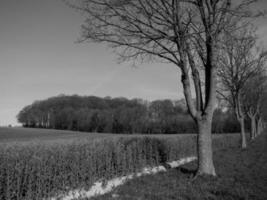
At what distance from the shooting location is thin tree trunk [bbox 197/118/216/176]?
6.51 m

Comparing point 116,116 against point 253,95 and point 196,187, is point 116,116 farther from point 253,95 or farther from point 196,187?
point 196,187

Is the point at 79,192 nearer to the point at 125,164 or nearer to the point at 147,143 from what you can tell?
the point at 125,164

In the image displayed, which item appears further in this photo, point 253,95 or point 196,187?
point 253,95

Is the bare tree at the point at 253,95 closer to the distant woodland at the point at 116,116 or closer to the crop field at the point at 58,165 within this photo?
the crop field at the point at 58,165

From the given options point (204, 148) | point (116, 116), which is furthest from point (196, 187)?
point (116, 116)

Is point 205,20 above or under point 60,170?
above

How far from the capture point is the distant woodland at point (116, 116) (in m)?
56.9

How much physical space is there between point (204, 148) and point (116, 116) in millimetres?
57473

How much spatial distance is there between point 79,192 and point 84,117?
6046 centimetres

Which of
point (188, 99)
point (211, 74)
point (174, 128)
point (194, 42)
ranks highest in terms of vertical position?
point (194, 42)

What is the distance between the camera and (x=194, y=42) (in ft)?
26.3

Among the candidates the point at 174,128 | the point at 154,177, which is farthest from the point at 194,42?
the point at 174,128

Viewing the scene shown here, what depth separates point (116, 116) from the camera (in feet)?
208

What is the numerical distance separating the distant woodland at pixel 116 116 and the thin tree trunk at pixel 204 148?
46.6 metres
